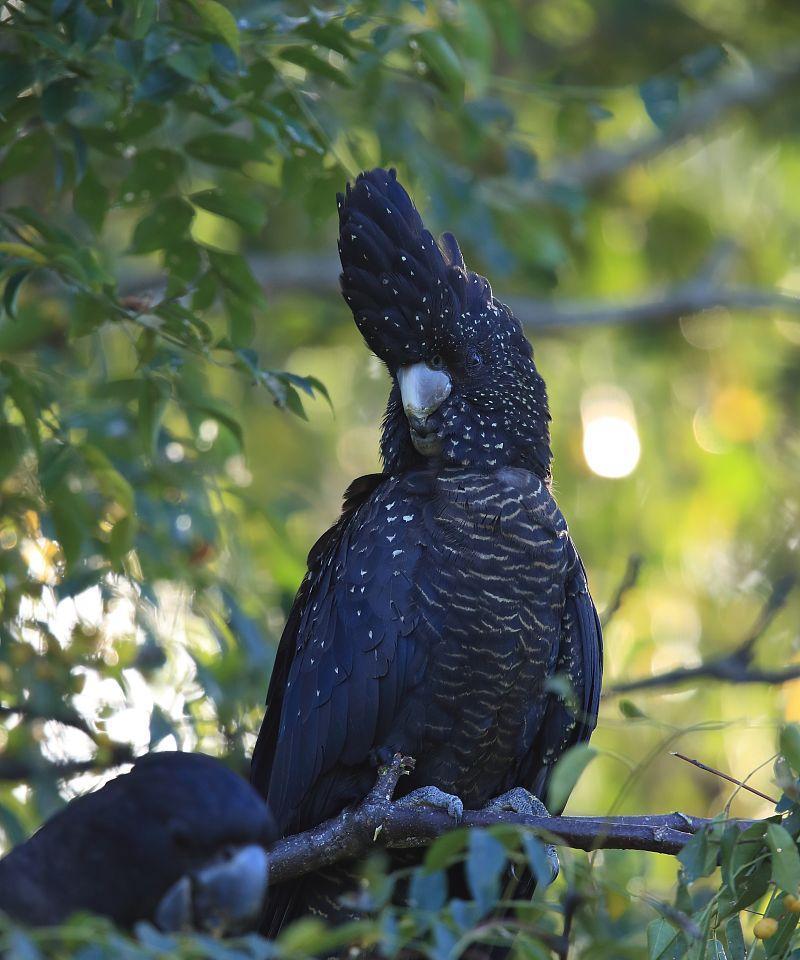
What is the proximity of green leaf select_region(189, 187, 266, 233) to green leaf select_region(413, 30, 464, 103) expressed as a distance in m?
0.72

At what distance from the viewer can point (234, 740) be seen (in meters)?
4.68

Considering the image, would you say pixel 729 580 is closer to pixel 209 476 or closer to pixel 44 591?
pixel 209 476

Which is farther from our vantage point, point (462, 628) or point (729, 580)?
point (729, 580)

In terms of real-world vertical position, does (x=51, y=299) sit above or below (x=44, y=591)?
above

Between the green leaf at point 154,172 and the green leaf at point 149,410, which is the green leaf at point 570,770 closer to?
the green leaf at point 149,410

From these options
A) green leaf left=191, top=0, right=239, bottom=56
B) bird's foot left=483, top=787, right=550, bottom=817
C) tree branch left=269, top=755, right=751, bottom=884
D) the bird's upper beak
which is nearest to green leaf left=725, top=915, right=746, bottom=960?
tree branch left=269, top=755, right=751, bottom=884

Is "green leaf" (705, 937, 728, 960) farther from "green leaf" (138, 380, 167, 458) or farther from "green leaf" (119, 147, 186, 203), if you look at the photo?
"green leaf" (119, 147, 186, 203)

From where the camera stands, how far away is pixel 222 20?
3281mm

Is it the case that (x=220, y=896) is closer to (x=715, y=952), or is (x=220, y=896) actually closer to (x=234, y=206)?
(x=715, y=952)

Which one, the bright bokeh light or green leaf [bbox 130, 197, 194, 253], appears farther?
the bright bokeh light

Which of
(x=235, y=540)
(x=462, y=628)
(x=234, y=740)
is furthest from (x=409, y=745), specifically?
(x=235, y=540)

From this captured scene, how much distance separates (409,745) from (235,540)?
130 cm

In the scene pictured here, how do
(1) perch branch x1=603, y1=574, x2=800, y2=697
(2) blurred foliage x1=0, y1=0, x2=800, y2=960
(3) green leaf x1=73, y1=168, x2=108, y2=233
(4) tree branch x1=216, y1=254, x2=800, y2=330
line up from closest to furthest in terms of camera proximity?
(2) blurred foliage x1=0, y1=0, x2=800, y2=960 < (3) green leaf x1=73, y1=168, x2=108, y2=233 < (1) perch branch x1=603, y1=574, x2=800, y2=697 < (4) tree branch x1=216, y1=254, x2=800, y2=330

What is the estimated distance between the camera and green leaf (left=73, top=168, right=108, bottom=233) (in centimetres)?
385
